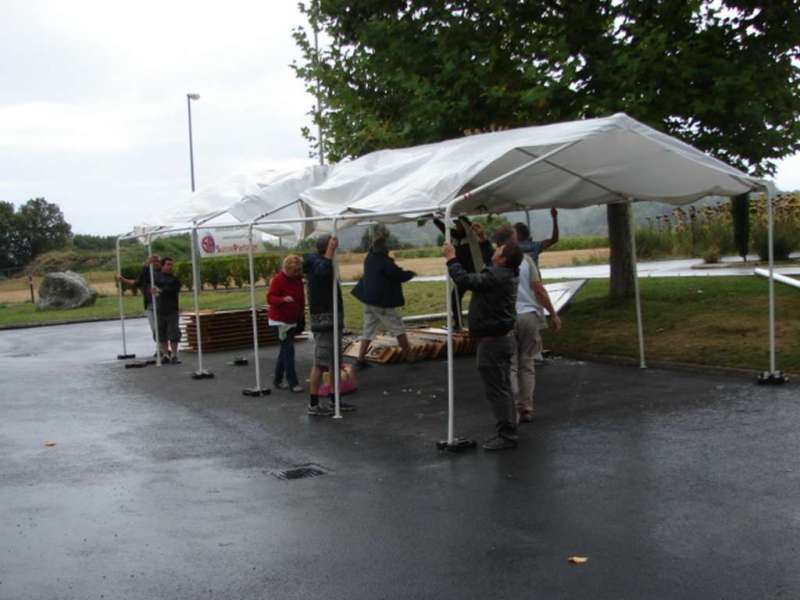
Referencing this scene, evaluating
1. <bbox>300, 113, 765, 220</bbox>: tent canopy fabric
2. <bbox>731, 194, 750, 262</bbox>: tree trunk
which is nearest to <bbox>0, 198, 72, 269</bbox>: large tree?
<bbox>731, 194, 750, 262</bbox>: tree trunk

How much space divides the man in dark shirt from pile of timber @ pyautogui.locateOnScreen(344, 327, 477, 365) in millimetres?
3377

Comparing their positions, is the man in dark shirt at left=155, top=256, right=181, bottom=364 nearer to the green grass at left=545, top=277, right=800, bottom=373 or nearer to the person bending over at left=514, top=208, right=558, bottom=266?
the green grass at left=545, top=277, right=800, bottom=373

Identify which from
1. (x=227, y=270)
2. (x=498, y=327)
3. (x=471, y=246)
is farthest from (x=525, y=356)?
(x=227, y=270)

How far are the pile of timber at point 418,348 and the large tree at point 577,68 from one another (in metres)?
3.40

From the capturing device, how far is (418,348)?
14078 mm

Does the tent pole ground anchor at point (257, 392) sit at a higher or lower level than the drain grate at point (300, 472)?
higher

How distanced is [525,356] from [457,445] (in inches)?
54.4

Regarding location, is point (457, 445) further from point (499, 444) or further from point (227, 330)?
point (227, 330)

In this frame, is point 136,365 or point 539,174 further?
point 136,365

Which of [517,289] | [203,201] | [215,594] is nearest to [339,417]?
[517,289]

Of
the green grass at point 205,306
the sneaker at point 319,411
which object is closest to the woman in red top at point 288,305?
the sneaker at point 319,411

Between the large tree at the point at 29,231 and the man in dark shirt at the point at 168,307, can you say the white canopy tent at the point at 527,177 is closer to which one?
the man in dark shirt at the point at 168,307

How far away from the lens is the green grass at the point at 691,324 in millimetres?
11906

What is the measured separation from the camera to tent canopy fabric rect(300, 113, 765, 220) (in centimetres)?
889
